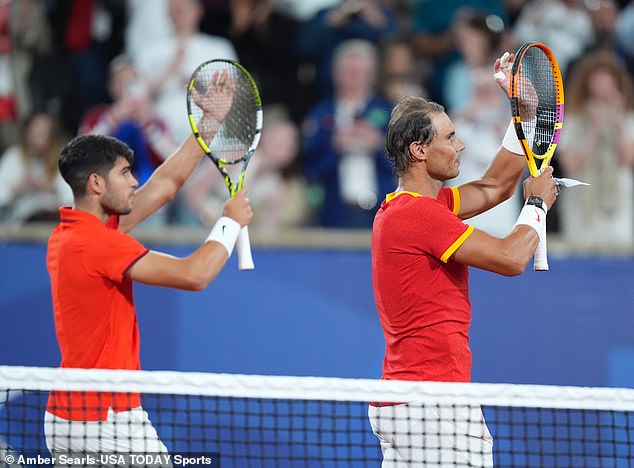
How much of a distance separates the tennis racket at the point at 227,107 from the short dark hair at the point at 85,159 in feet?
1.67

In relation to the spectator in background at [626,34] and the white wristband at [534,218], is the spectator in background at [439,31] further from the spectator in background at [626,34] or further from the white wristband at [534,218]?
the white wristband at [534,218]

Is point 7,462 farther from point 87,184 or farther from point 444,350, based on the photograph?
point 444,350

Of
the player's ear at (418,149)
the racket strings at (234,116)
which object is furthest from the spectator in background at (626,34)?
the player's ear at (418,149)

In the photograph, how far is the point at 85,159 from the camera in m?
4.04

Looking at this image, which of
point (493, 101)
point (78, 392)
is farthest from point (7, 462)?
point (493, 101)

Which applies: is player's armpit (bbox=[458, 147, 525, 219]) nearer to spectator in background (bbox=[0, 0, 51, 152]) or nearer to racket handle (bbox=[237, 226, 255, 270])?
racket handle (bbox=[237, 226, 255, 270])

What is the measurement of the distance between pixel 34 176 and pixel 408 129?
14.6ft

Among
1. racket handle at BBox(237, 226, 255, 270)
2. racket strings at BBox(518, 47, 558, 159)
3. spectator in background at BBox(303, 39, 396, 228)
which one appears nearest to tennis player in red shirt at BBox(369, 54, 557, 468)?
racket strings at BBox(518, 47, 558, 159)

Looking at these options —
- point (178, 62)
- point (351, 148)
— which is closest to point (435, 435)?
point (351, 148)

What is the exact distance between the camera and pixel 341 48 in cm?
734

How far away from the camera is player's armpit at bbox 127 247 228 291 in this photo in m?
3.84

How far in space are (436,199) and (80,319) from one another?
1.45 meters

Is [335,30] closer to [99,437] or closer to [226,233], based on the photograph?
[226,233]

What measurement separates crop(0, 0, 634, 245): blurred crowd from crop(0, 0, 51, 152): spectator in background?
0.02m
